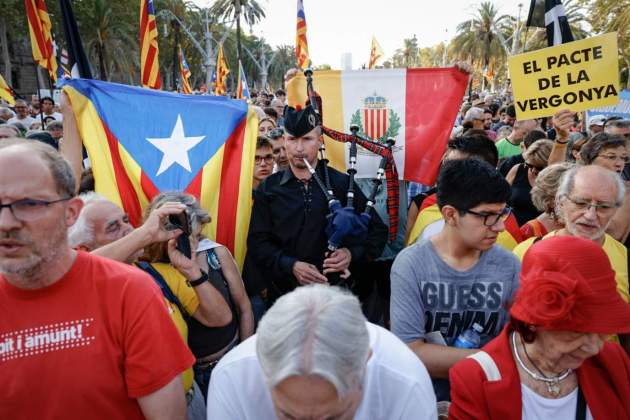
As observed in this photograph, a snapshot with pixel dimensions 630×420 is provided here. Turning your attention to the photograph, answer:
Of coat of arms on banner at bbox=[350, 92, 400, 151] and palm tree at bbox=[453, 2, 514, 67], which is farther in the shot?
palm tree at bbox=[453, 2, 514, 67]

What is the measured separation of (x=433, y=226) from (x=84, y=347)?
202 cm

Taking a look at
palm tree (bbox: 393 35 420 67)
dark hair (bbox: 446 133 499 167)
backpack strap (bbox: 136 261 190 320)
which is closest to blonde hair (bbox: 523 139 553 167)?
dark hair (bbox: 446 133 499 167)

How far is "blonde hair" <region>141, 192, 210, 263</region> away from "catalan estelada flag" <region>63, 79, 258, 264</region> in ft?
2.85

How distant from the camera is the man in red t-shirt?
5.57 feet

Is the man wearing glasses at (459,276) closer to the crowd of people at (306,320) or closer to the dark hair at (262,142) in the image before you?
the crowd of people at (306,320)

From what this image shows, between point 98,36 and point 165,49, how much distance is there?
817 cm

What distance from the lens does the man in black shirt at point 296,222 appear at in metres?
3.32

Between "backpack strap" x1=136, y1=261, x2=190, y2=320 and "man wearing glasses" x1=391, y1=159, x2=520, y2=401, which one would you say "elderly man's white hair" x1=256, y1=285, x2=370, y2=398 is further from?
"backpack strap" x1=136, y1=261, x2=190, y2=320

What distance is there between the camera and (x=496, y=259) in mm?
2279

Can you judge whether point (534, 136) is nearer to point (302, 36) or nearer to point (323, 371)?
point (302, 36)

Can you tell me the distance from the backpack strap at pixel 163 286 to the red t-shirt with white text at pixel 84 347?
0.66 metres

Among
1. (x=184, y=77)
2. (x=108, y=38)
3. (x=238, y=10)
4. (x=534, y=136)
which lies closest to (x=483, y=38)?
(x=238, y=10)

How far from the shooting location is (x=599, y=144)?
12.7 feet

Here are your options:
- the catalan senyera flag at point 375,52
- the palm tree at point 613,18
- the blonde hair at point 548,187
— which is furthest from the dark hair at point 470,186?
the palm tree at point 613,18
